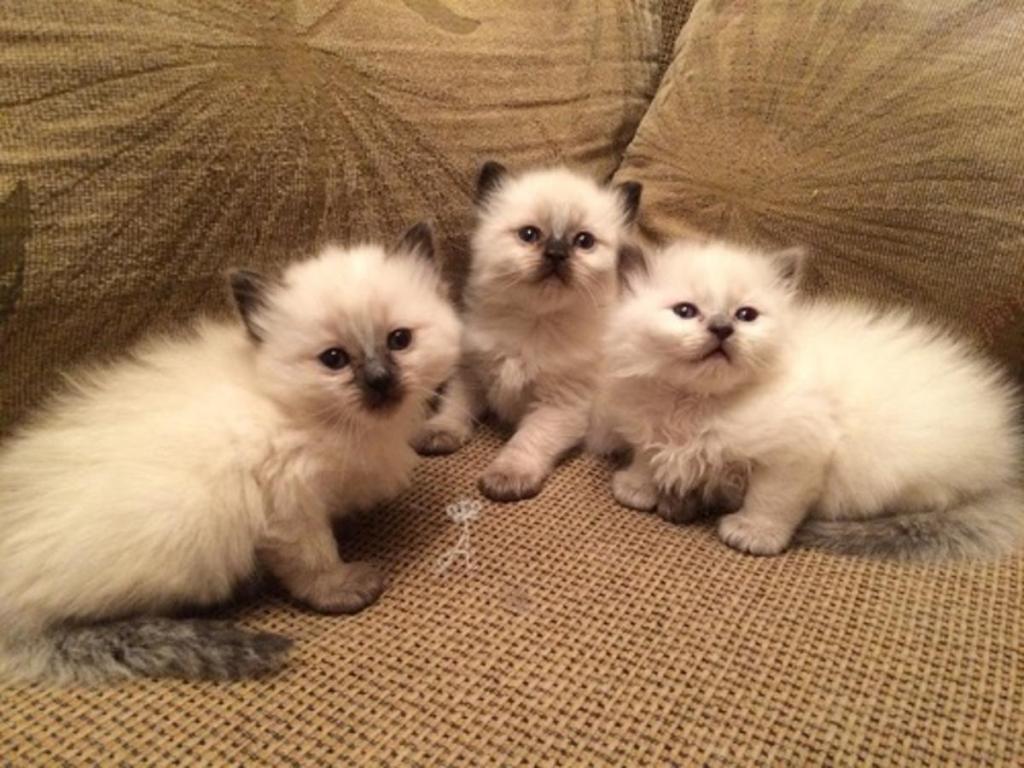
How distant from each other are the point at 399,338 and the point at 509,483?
323 mm

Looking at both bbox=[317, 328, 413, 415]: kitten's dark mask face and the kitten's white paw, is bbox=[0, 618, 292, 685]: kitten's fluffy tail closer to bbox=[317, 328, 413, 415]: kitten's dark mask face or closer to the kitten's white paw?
bbox=[317, 328, 413, 415]: kitten's dark mask face

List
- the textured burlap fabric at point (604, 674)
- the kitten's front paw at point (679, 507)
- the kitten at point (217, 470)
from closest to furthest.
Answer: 1. the textured burlap fabric at point (604, 674)
2. the kitten at point (217, 470)
3. the kitten's front paw at point (679, 507)

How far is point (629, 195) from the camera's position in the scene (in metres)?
1.51

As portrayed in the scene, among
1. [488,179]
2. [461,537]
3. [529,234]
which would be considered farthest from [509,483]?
[488,179]

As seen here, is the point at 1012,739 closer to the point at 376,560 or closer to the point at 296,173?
the point at 376,560

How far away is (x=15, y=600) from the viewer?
2.92 feet

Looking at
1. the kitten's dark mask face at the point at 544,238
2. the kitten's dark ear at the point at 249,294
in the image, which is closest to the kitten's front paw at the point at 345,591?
the kitten's dark ear at the point at 249,294

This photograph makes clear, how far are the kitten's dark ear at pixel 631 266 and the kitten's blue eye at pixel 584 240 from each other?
0.20ft

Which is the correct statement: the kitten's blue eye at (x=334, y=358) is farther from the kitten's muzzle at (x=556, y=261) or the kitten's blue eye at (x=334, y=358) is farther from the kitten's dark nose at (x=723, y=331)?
the kitten's dark nose at (x=723, y=331)

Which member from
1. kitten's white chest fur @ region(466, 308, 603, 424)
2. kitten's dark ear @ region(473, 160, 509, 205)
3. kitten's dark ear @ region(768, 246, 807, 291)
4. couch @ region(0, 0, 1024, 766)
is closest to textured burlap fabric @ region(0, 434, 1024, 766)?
couch @ region(0, 0, 1024, 766)

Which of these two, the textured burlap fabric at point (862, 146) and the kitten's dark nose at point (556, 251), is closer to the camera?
the textured burlap fabric at point (862, 146)

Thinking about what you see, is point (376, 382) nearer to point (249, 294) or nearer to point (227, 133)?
point (249, 294)

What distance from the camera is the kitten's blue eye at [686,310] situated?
4.18 ft

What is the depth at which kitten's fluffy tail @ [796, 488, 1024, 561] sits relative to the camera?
43.7 inches
